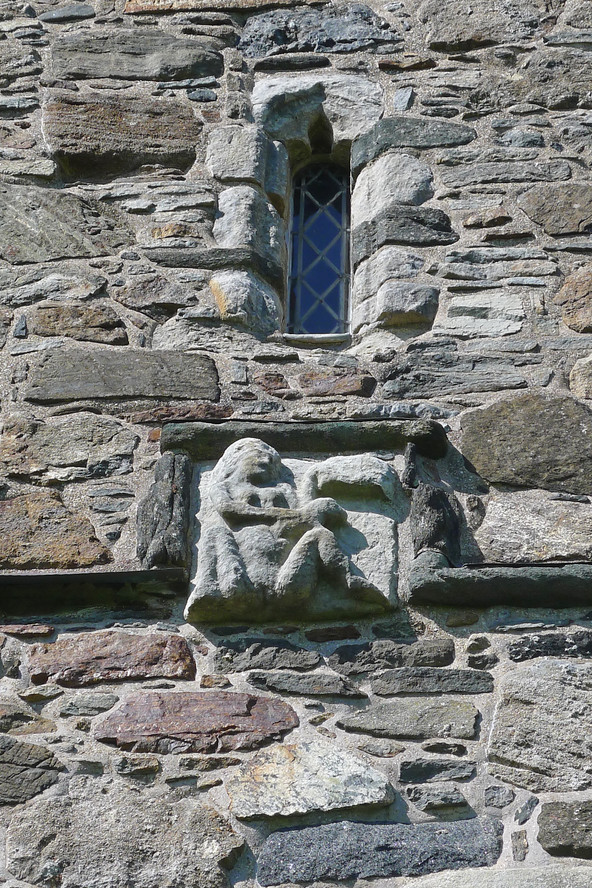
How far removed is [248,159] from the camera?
5320 mm

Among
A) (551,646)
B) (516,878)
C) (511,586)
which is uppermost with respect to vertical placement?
(511,586)

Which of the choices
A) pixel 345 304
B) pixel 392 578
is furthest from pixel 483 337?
pixel 392 578

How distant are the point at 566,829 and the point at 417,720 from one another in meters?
0.46

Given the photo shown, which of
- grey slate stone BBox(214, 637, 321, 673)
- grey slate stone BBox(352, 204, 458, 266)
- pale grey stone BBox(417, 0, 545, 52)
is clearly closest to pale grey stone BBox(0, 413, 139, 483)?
grey slate stone BBox(214, 637, 321, 673)

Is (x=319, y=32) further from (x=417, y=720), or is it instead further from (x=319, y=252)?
(x=417, y=720)

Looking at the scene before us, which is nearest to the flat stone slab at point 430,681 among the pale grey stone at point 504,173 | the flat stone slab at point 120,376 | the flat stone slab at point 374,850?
the flat stone slab at point 374,850

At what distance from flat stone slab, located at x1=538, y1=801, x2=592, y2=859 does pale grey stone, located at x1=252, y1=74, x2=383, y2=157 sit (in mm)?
2857

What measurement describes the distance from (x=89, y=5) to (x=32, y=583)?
2.86m

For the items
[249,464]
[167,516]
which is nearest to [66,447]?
[167,516]

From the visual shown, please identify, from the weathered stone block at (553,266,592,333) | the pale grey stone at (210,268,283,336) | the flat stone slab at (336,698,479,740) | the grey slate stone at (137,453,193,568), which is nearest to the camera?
the flat stone slab at (336,698,479,740)

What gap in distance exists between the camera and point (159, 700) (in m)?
3.76

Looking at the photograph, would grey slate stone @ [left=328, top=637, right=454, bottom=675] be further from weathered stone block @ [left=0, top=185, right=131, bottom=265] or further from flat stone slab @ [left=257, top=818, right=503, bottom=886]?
weathered stone block @ [left=0, top=185, right=131, bottom=265]

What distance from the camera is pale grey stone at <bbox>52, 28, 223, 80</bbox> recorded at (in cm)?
562

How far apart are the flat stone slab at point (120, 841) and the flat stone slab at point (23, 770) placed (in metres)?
0.05
